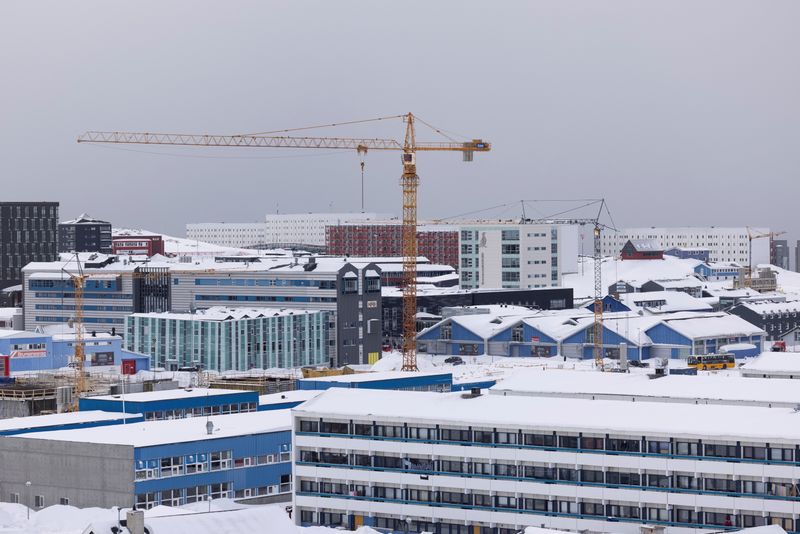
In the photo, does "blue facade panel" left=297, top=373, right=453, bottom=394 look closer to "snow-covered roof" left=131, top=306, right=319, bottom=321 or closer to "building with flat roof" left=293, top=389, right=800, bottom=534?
"building with flat roof" left=293, top=389, right=800, bottom=534

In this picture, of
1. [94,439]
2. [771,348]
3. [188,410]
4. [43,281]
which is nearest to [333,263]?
[43,281]

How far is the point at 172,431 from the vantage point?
3762cm

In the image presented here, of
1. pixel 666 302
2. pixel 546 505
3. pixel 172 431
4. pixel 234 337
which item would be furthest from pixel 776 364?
pixel 666 302

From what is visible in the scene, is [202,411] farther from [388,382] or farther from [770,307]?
[770,307]

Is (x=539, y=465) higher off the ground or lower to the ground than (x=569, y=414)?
lower

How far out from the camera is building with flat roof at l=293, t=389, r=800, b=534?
1163 inches

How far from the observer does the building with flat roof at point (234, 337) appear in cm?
6762

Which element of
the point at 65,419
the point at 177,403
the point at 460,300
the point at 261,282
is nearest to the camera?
the point at 65,419

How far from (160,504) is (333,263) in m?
39.1

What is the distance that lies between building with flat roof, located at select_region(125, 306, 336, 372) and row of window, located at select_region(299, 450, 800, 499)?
34507 mm

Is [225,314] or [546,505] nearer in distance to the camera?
[546,505]

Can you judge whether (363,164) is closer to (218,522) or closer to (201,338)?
(201,338)

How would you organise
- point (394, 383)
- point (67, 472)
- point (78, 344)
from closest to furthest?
point (67, 472) < point (394, 383) < point (78, 344)

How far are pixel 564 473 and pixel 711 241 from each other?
155903 mm
